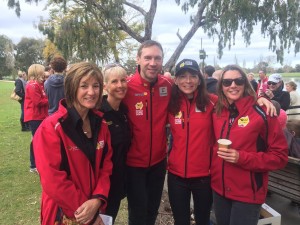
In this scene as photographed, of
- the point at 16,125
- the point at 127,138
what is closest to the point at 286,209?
the point at 127,138

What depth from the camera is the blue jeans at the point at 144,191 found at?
2949mm

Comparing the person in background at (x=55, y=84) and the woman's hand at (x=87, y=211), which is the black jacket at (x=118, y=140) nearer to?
the woman's hand at (x=87, y=211)

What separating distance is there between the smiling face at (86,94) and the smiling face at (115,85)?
474 mm

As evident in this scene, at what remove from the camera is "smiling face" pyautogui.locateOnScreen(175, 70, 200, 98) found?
2.77m

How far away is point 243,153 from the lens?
238cm

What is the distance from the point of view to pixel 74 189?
80.0 inches

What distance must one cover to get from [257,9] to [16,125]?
33.7ft

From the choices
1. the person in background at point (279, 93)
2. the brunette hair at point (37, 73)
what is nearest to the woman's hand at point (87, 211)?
the brunette hair at point (37, 73)

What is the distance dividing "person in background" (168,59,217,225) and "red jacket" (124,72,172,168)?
128 millimetres

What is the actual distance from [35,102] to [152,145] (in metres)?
3.37

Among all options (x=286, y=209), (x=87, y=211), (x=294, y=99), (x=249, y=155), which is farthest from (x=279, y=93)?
(x=87, y=211)

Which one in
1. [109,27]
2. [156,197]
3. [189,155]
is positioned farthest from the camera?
[109,27]

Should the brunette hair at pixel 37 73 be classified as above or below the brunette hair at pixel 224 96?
above

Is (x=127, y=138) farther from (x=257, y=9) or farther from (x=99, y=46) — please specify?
(x=99, y=46)
